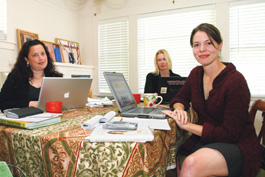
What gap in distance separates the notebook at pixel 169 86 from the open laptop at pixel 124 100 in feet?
1.85

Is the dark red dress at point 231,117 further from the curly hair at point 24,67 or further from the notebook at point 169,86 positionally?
the curly hair at point 24,67

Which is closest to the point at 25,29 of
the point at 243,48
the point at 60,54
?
the point at 60,54

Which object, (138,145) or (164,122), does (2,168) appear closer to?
(138,145)

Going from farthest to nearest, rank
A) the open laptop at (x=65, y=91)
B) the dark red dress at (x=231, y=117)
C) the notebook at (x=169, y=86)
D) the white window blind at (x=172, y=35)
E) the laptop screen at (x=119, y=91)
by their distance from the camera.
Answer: the white window blind at (x=172, y=35) → the notebook at (x=169, y=86) → the open laptop at (x=65, y=91) → the laptop screen at (x=119, y=91) → the dark red dress at (x=231, y=117)

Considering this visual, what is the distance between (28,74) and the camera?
1849mm

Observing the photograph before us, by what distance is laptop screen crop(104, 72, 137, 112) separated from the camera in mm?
1141

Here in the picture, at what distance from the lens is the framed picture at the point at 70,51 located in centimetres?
366

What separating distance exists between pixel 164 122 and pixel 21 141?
0.64 metres

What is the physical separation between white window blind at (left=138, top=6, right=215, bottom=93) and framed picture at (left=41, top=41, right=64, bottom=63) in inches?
57.8

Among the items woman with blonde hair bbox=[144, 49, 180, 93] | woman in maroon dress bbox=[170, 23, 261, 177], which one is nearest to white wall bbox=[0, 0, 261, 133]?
woman with blonde hair bbox=[144, 49, 180, 93]

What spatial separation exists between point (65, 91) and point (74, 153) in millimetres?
749

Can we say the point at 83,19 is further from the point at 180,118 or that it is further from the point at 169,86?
the point at 180,118

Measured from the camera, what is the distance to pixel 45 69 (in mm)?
2008

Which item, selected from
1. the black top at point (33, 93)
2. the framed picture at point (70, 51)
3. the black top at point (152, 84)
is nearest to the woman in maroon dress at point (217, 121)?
the black top at point (33, 93)
